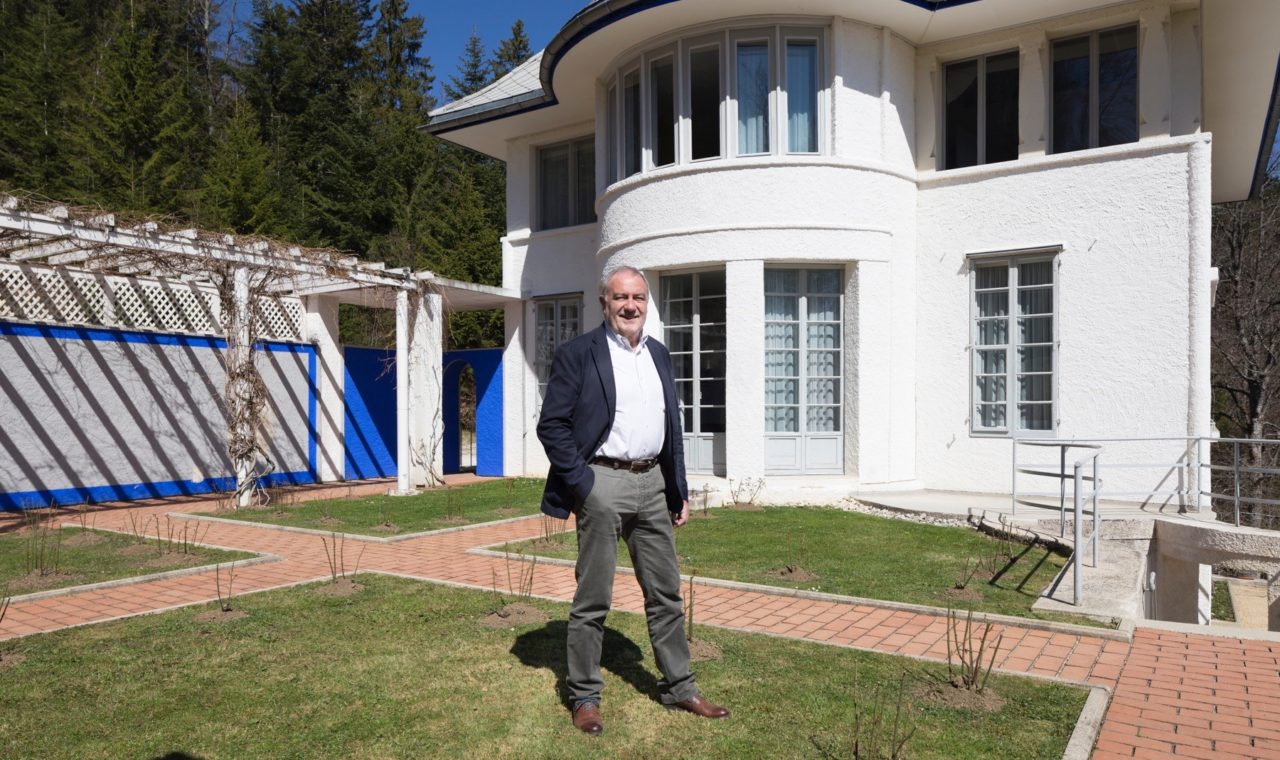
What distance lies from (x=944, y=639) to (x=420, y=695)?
9.84 feet

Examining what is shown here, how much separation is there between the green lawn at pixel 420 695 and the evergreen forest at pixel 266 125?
1452 centimetres

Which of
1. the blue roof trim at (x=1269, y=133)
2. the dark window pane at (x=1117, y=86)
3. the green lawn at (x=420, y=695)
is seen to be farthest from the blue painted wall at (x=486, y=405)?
the blue roof trim at (x=1269, y=133)

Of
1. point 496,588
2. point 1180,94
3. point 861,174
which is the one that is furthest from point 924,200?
point 496,588

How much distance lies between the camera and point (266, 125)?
3381cm

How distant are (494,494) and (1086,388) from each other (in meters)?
7.94

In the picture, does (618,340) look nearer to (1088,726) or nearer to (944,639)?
(1088,726)

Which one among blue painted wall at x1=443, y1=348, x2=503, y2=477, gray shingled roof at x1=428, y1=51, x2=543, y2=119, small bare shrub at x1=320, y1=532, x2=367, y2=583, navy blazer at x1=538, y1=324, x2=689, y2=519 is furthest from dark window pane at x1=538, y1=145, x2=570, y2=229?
navy blazer at x1=538, y1=324, x2=689, y2=519

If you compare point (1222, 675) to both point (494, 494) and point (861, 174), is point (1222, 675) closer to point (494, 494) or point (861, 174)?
point (861, 174)

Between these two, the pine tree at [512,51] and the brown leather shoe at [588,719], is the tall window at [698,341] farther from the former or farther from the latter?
the pine tree at [512,51]

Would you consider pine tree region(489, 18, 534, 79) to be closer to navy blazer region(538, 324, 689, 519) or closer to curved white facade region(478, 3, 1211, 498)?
curved white facade region(478, 3, 1211, 498)

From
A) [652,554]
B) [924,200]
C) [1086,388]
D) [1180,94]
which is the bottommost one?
[652,554]

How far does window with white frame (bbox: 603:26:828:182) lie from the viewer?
11.5 m

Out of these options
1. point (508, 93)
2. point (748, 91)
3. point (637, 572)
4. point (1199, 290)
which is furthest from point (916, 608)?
point (508, 93)

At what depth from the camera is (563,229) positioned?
49.8ft
